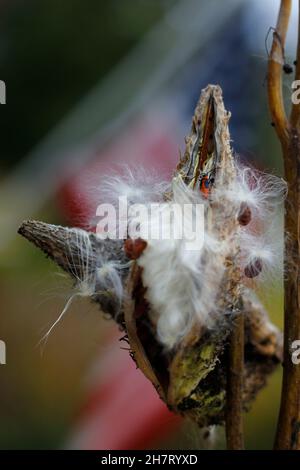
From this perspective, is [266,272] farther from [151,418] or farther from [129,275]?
[151,418]

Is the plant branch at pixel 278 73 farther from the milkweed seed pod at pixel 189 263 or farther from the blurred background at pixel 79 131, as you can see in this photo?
the blurred background at pixel 79 131

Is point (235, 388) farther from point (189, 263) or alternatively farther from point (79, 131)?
point (79, 131)

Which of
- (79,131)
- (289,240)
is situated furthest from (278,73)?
(79,131)

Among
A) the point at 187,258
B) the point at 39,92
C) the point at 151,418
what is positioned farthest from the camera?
the point at 39,92

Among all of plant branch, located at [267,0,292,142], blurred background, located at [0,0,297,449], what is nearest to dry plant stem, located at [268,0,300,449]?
plant branch, located at [267,0,292,142]
